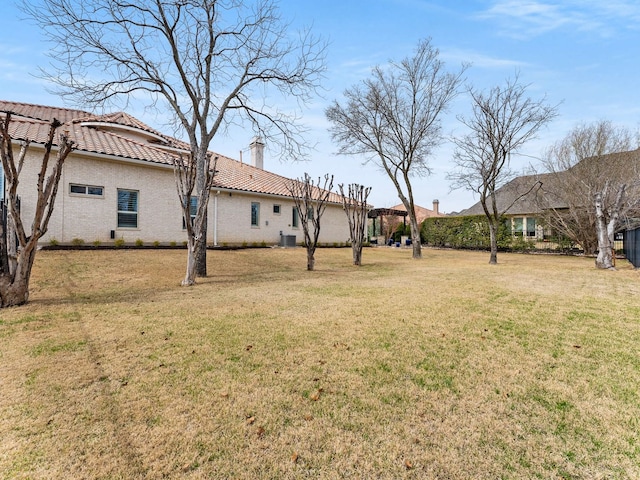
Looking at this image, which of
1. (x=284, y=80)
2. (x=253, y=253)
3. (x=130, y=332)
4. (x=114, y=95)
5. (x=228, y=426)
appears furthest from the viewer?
(x=253, y=253)

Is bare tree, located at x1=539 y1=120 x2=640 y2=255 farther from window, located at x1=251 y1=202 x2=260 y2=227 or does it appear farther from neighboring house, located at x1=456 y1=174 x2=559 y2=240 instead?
window, located at x1=251 y1=202 x2=260 y2=227

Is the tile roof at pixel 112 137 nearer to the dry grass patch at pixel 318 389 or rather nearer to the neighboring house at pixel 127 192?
the neighboring house at pixel 127 192

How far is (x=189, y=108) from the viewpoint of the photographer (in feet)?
32.1

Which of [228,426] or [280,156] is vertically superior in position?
[280,156]

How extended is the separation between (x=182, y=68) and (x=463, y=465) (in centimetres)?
1027

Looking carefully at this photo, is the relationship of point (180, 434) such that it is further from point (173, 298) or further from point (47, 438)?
point (173, 298)

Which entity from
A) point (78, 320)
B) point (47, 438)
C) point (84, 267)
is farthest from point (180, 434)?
point (84, 267)

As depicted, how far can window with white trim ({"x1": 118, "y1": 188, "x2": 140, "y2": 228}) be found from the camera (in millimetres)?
→ 12719

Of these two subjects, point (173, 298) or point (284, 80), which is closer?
point (173, 298)

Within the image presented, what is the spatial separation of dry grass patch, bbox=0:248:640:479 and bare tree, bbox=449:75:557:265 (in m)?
10.7

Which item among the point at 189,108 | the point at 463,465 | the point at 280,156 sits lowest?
the point at 463,465

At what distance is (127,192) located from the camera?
42.5 ft

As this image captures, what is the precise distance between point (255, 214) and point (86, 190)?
762cm

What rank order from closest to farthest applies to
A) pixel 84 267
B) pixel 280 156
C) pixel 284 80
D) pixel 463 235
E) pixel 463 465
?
pixel 463 465 → pixel 84 267 → pixel 284 80 → pixel 280 156 → pixel 463 235
